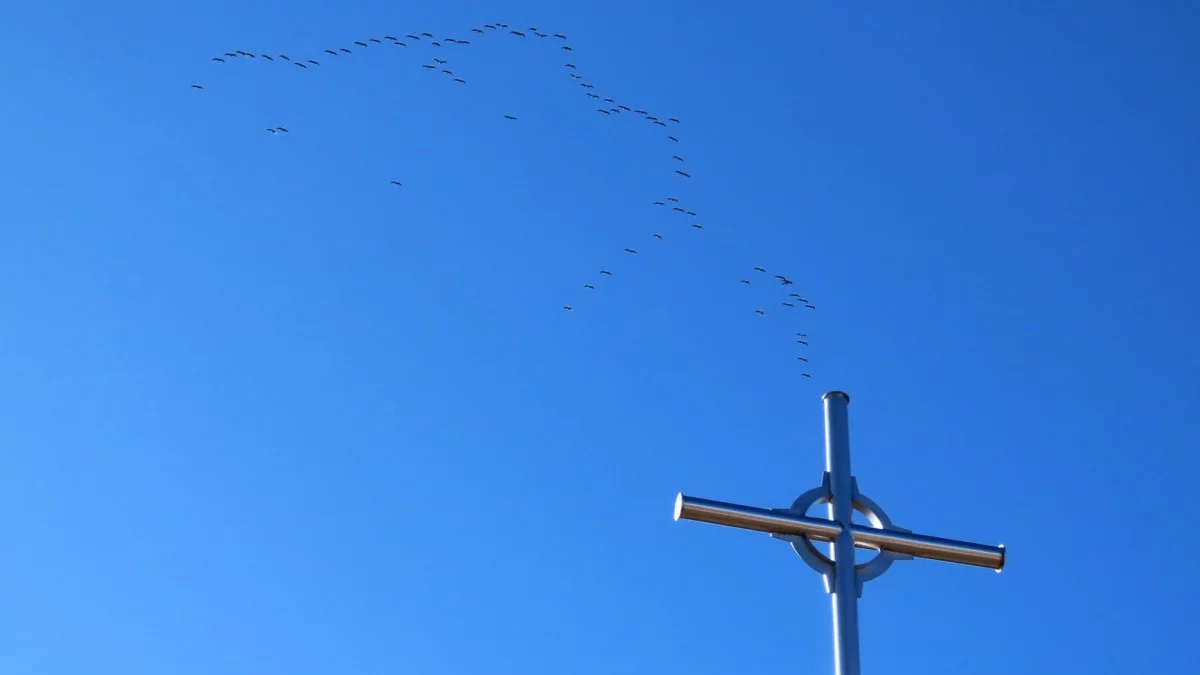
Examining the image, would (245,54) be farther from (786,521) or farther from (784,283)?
(786,521)

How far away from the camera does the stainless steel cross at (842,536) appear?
11.2m

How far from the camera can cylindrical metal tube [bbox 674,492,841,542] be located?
1137 cm

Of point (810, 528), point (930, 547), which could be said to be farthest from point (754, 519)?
point (930, 547)

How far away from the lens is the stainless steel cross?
11.2 m

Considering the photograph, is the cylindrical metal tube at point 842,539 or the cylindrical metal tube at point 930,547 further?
the cylindrical metal tube at point 930,547

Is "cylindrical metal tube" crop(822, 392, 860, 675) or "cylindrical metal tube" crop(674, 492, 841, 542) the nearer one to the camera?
"cylindrical metal tube" crop(822, 392, 860, 675)

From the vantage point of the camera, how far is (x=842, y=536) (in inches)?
450

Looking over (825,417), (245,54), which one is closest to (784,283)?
(245,54)

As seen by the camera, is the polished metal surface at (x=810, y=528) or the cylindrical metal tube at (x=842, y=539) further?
the polished metal surface at (x=810, y=528)

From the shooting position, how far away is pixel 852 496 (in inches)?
466

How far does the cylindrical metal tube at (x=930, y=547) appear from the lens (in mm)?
11570

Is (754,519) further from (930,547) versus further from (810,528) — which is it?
(930,547)

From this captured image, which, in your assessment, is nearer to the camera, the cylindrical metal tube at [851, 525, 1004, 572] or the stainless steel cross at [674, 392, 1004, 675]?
the stainless steel cross at [674, 392, 1004, 675]

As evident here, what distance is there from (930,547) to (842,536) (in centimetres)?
83
